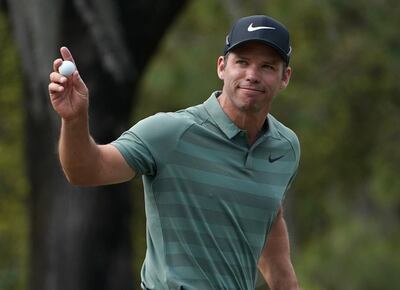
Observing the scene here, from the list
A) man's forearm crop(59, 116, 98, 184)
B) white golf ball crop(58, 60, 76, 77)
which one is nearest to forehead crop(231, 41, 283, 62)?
man's forearm crop(59, 116, 98, 184)

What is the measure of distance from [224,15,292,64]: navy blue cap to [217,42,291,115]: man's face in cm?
3

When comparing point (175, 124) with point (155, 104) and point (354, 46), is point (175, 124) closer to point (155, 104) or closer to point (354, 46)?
point (354, 46)

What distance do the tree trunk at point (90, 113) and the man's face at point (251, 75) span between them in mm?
6909

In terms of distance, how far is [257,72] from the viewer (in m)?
5.69

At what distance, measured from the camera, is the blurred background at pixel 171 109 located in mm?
12812

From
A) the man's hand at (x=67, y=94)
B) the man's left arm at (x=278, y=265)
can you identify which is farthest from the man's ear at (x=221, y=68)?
the man's hand at (x=67, y=94)

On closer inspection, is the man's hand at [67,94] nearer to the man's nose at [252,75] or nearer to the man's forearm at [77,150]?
the man's forearm at [77,150]

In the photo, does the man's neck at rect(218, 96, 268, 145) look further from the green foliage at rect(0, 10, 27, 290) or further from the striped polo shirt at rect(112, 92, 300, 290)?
the green foliage at rect(0, 10, 27, 290)

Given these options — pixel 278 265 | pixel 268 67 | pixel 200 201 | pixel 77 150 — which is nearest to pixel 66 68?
pixel 77 150

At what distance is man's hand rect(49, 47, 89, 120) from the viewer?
4953mm

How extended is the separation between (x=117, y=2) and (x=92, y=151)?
7870 mm

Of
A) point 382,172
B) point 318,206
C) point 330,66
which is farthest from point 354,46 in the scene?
point 318,206

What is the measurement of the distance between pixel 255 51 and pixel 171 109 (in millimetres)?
20029

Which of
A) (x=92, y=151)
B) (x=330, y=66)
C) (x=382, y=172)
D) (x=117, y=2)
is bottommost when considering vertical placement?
(x=382, y=172)
